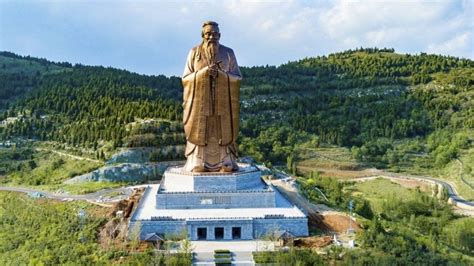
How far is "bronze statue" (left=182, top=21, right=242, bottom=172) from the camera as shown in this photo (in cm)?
2417

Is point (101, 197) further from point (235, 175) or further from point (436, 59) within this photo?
point (436, 59)

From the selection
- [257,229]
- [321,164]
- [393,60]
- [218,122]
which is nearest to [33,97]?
[321,164]

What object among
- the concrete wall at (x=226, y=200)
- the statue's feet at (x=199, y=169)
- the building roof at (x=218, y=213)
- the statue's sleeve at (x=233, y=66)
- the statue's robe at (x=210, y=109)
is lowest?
the building roof at (x=218, y=213)

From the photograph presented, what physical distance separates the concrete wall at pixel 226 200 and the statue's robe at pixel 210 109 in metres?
1.68

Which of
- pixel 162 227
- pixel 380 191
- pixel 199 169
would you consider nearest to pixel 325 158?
pixel 380 191

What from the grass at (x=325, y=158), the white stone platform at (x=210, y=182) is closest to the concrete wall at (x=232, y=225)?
the white stone platform at (x=210, y=182)

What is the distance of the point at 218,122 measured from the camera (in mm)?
24719

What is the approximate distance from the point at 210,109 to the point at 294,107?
38105 millimetres

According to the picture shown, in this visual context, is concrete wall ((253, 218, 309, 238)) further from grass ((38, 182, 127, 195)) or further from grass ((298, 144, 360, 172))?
grass ((298, 144, 360, 172))

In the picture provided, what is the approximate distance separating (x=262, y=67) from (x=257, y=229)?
195ft

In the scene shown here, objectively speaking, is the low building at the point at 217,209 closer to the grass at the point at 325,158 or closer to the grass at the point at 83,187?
the grass at the point at 83,187

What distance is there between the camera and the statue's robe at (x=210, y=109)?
2419 centimetres

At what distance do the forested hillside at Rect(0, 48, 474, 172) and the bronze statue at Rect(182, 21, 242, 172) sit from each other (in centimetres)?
1526

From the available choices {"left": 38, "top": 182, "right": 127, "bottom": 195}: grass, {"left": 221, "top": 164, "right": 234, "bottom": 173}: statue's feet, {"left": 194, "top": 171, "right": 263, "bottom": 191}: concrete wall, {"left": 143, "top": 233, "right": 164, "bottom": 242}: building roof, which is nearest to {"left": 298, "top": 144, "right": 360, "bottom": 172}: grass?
{"left": 38, "top": 182, "right": 127, "bottom": 195}: grass
